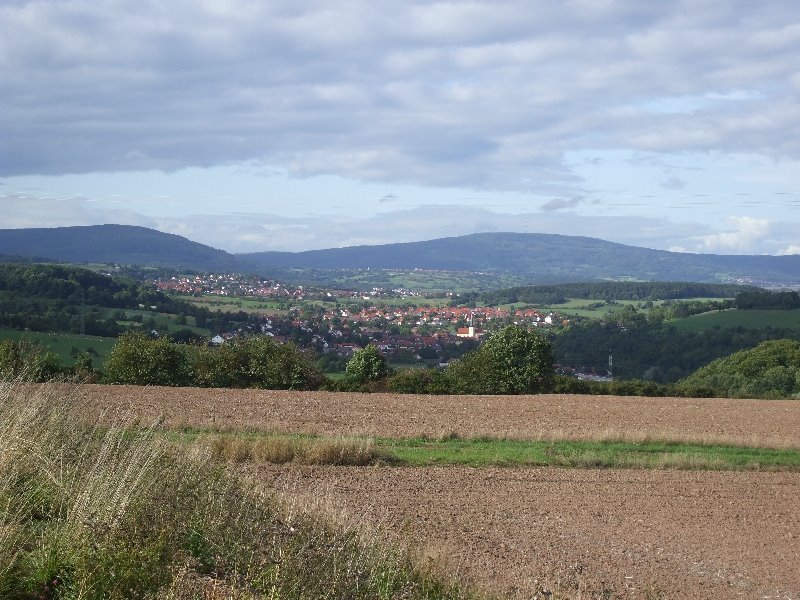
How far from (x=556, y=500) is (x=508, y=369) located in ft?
77.2

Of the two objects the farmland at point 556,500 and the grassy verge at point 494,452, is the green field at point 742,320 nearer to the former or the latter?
the farmland at point 556,500

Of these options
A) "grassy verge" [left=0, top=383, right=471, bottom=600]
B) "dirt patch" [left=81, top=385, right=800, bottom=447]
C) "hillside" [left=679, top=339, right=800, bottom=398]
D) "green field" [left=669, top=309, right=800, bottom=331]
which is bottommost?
"hillside" [left=679, top=339, right=800, bottom=398]

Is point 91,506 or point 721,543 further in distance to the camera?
point 721,543

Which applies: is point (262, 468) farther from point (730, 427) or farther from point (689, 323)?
point (689, 323)

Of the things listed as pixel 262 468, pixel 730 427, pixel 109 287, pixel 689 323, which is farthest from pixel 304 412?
pixel 689 323

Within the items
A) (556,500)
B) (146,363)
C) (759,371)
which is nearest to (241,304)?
(759,371)

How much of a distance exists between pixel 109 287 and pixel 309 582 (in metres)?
78.9

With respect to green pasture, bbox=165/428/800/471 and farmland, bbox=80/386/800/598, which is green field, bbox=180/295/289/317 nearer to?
farmland, bbox=80/386/800/598

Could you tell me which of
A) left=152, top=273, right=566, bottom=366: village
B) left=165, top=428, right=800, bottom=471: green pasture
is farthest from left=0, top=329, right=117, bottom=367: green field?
left=165, top=428, right=800, bottom=471: green pasture

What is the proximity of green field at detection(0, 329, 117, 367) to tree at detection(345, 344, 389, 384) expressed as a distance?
16.4m

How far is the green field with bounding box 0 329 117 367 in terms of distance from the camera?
49719 mm

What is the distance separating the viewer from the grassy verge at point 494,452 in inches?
734

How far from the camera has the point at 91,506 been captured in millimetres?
7520

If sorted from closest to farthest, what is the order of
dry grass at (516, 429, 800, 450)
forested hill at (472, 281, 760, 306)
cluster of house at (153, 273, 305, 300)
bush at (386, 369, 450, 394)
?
dry grass at (516, 429, 800, 450) < bush at (386, 369, 450, 394) < cluster of house at (153, 273, 305, 300) < forested hill at (472, 281, 760, 306)
